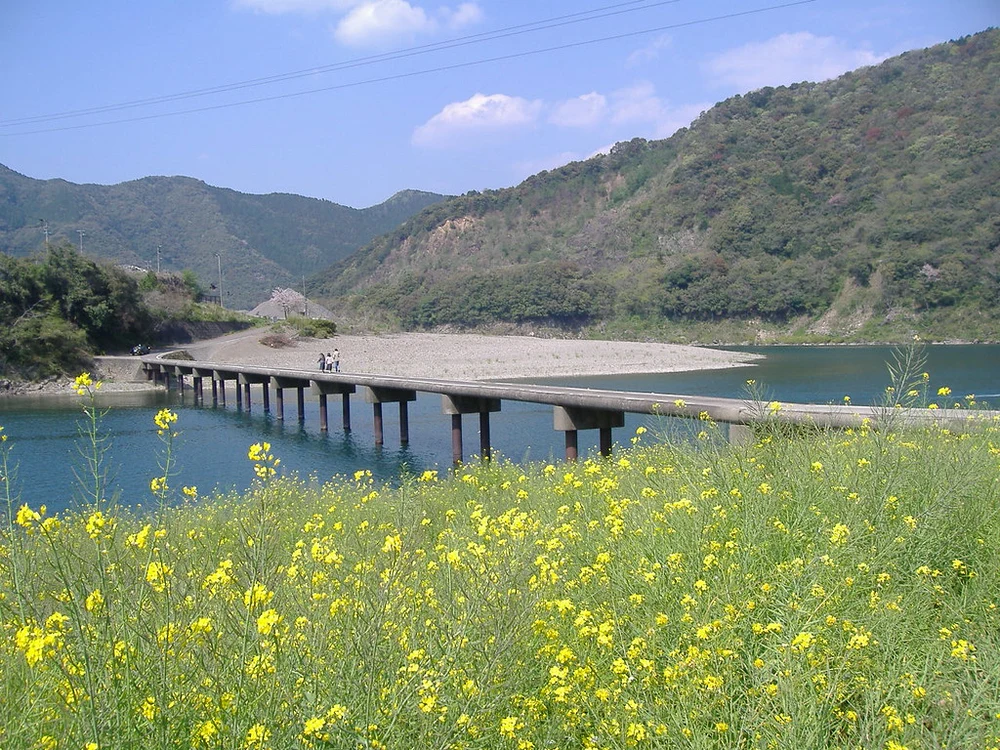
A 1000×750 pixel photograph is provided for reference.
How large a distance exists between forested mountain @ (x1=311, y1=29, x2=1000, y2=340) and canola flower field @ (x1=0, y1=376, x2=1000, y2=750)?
2869 inches

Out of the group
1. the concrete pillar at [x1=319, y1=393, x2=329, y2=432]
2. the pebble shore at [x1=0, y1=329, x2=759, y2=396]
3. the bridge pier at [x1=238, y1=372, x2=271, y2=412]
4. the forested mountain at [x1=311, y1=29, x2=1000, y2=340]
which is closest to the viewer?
the concrete pillar at [x1=319, y1=393, x2=329, y2=432]

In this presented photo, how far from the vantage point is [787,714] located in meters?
2.85

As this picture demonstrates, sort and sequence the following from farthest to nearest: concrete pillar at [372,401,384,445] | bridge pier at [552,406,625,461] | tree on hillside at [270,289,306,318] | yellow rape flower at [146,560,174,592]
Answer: tree on hillside at [270,289,306,318] < concrete pillar at [372,401,384,445] < bridge pier at [552,406,625,461] < yellow rape flower at [146,560,174,592]

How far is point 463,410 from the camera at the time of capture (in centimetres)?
2272

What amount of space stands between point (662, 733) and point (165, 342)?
218ft

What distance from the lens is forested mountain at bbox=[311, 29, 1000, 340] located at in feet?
247

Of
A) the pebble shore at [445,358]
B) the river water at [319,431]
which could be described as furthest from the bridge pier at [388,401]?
the pebble shore at [445,358]

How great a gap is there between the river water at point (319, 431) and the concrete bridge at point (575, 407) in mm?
831

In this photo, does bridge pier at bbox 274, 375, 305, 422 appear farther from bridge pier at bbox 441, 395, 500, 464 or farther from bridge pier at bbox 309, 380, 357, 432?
bridge pier at bbox 441, 395, 500, 464

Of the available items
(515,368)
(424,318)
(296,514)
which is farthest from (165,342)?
(296,514)

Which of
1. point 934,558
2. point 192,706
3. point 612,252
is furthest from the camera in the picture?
point 612,252

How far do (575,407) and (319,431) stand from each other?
1639 centimetres

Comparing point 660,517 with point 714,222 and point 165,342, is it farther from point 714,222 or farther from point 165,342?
point 714,222

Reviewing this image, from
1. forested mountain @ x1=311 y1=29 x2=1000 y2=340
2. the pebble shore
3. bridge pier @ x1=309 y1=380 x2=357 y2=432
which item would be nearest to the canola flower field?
bridge pier @ x1=309 y1=380 x2=357 y2=432
